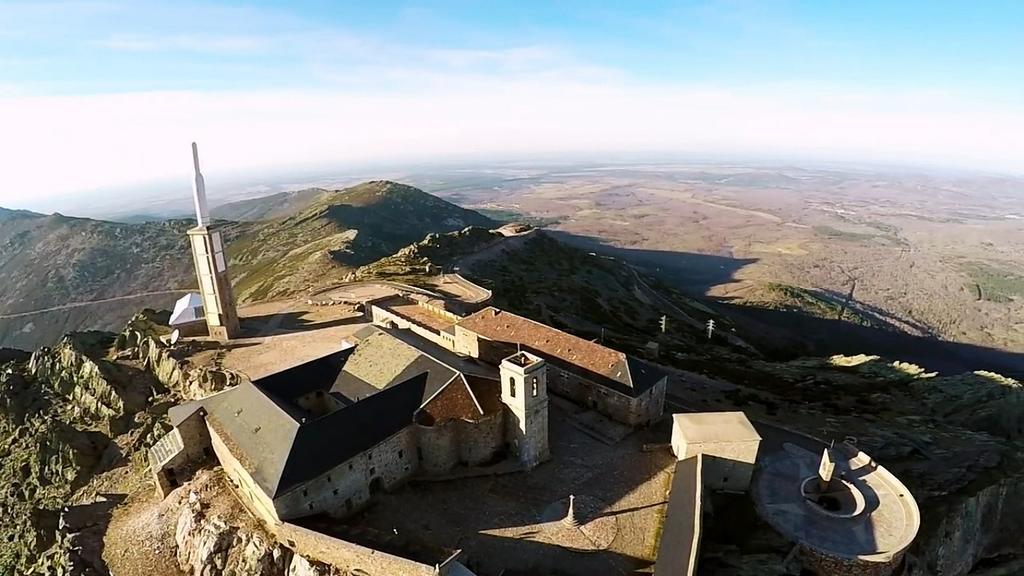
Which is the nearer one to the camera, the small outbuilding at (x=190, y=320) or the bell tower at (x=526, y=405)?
the bell tower at (x=526, y=405)

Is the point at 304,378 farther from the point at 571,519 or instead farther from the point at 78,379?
the point at 78,379

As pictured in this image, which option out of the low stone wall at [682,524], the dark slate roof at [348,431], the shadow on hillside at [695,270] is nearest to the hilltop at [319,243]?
the dark slate roof at [348,431]

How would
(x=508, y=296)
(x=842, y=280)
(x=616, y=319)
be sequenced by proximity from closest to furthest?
(x=508, y=296), (x=616, y=319), (x=842, y=280)

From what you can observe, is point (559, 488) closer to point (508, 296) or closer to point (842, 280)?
point (508, 296)

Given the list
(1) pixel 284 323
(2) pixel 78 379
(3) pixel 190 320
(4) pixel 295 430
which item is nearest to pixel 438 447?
(4) pixel 295 430

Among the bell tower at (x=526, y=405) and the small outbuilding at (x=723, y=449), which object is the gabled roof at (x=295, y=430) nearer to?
the bell tower at (x=526, y=405)

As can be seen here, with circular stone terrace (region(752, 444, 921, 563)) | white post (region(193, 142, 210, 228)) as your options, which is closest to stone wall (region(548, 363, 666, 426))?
circular stone terrace (region(752, 444, 921, 563))

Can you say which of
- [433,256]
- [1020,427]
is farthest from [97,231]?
[1020,427]
